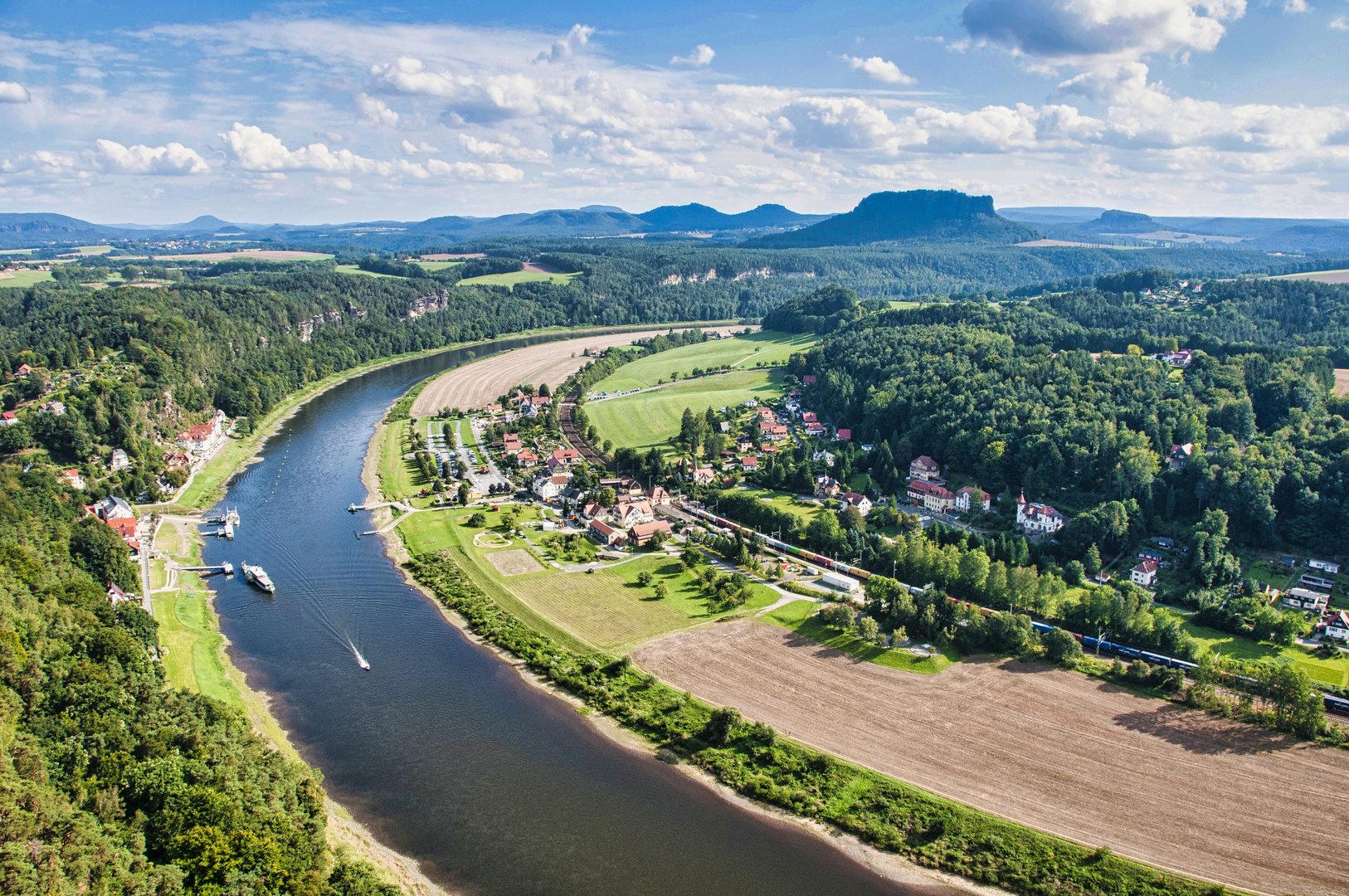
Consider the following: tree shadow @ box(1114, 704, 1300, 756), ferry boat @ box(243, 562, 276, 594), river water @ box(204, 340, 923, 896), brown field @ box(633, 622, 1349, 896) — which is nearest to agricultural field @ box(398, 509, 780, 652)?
brown field @ box(633, 622, 1349, 896)

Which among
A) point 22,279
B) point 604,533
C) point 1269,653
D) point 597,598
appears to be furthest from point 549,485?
point 22,279

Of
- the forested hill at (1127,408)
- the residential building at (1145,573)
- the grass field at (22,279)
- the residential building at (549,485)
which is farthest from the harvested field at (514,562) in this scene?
the grass field at (22,279)

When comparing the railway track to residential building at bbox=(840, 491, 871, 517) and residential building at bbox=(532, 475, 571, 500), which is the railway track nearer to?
residential building at bbox=(532, 475, 571, 500)

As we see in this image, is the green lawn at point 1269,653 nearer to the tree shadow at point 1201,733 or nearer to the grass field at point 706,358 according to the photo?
the tree shadow at point 1201,733

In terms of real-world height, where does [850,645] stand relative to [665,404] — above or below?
below

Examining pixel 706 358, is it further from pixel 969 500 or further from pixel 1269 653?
pixel 1269 653

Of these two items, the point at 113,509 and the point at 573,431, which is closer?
the point at 113,509

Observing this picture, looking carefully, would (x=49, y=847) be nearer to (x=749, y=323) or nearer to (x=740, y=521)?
(x=740, y=521)
